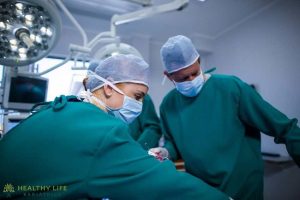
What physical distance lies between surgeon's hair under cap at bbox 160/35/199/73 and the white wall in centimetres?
219

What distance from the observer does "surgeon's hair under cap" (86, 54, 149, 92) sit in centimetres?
92

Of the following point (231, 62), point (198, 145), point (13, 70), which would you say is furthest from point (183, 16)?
point (198, 145)

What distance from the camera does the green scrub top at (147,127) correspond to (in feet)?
6.08

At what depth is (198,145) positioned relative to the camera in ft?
3.82

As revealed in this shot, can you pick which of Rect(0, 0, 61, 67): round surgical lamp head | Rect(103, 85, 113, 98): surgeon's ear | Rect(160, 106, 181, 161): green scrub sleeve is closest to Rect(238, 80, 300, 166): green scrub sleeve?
Rect(160, 106, 181, 161): green scrub sleeve

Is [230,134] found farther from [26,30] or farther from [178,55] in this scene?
[26,30]

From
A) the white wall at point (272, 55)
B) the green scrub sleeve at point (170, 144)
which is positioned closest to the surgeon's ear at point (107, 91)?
the green scrub sleeve at point (170, 144)

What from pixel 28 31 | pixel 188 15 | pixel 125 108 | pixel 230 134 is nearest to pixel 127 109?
pixel 125 108

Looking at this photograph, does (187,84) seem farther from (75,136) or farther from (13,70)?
(13,70)

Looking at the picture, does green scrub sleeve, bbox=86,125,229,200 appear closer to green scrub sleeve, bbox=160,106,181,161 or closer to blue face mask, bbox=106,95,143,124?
blue face mask, bbox=106,95,143,124

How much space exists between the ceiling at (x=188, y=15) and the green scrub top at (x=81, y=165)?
2.29m

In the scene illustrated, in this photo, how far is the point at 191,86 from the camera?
1.24 meters

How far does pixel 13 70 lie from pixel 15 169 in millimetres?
1428

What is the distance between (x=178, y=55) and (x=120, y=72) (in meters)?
0.38
